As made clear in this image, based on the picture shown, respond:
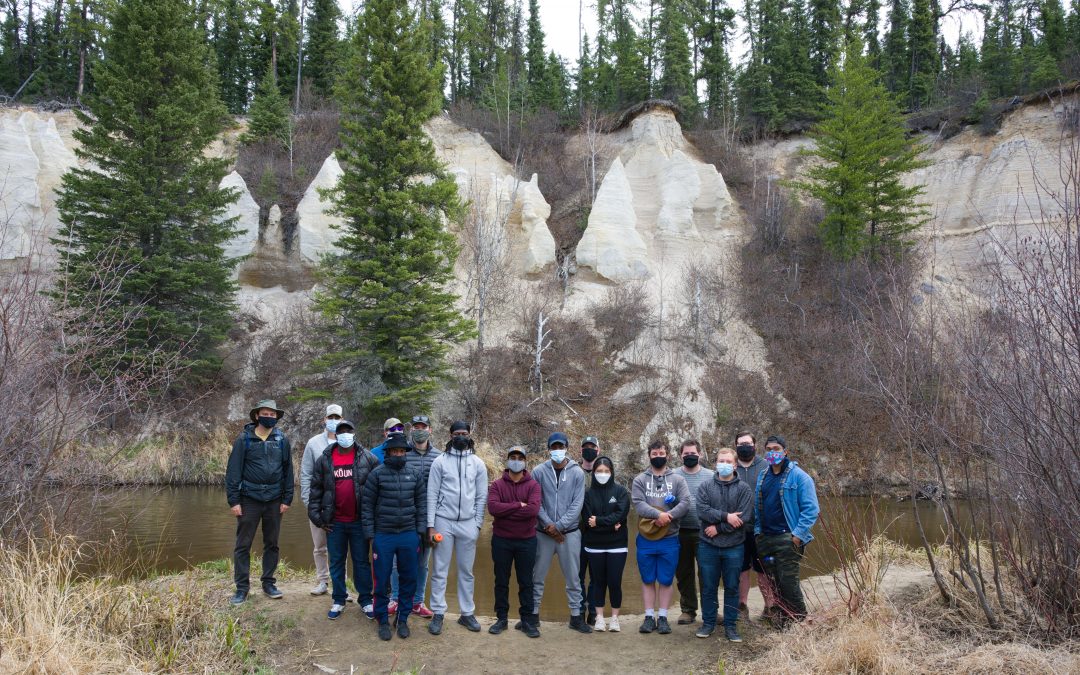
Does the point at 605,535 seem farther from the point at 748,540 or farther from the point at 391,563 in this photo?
the point at 391,563

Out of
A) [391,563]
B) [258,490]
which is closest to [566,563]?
[391,563]

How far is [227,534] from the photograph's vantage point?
37.6ft

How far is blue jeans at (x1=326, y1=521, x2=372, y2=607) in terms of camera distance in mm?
6082

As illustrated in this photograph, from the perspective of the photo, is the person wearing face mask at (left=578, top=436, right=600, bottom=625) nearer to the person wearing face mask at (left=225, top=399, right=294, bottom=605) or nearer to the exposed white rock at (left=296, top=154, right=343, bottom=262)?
the person wearing face mask at (left=225, top=399, right=294, bottom=605)

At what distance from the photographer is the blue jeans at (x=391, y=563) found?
5.82m

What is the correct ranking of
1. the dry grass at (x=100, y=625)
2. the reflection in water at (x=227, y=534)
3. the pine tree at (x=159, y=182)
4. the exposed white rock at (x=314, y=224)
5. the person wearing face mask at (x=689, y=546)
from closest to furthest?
1. the dry grass at (x=100, y=625)
2. the person wearing face mask at (x=689, y=546)
3. the reflection in water at (x=227, y=534)
4. the pine tree at (x=159, y=182)
5. the exposed white rock at (x=314, y=224)

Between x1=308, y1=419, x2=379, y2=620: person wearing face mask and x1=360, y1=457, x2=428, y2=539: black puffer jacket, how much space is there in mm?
177

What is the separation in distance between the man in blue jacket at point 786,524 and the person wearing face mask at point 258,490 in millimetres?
4704

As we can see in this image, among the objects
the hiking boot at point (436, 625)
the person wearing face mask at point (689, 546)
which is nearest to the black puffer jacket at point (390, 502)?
the hiking boot at point (436, 625)

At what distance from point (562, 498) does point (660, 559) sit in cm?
115

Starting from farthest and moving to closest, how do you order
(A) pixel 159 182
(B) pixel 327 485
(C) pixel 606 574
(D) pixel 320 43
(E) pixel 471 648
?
(D) pixel 320 43, (A) pixel 159 182, (C) pixel 606 574, (B) pixel 327 485, (E) pixel 471 648

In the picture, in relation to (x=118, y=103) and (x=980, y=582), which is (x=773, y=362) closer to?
(x=980, y=582)

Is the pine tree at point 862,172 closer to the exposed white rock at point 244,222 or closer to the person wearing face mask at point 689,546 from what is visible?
the person wearing face mask at point 689,546

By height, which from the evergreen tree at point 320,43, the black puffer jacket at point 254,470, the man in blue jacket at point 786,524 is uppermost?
the evergreen tree at point 320,43
